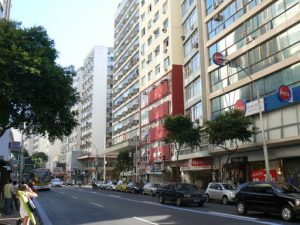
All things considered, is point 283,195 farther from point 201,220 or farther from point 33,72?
point 33,72

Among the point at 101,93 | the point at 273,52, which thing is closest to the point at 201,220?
the point at 273,52

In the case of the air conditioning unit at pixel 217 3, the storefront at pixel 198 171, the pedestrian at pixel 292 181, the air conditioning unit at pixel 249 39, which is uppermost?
the air conditioning unit at pixel 217 3

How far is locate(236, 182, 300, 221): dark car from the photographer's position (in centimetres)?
1590

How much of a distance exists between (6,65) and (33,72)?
103 cm

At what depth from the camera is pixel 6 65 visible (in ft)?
51.5

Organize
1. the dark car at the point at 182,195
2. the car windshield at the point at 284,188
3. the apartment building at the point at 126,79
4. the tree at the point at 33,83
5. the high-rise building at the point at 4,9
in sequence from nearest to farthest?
the tree at the point at 33,83, the car windshield at the point at 284,188, the dark car at the point at 182,195, the high-rise building at the point at 4,9, the apartment building at the point at 126,79

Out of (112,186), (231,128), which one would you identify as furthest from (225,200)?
(112,186)

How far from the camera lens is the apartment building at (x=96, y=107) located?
370ft

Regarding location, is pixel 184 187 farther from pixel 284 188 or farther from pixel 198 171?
pixel 198 171

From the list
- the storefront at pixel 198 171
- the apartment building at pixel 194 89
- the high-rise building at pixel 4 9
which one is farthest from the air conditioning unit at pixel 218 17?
the high-rise building at pixel 4 9

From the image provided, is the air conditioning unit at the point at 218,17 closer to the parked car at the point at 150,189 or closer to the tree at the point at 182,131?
the tree at the point at 182,131

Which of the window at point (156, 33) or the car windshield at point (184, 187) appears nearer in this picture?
the car windshield at point (184, 187)

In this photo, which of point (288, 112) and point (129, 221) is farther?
point (288, 112)

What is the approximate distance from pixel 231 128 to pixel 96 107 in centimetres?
8767
